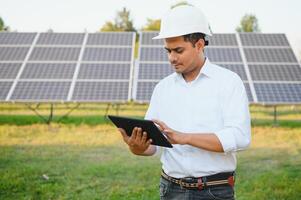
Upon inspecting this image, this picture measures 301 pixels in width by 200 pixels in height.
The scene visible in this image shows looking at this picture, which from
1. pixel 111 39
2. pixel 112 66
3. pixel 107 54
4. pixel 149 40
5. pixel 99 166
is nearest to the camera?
pixel 99 166

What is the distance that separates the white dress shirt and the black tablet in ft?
0.40

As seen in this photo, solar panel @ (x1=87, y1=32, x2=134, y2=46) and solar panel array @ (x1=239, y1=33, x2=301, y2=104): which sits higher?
solar panel array @ (x1=239, y1=33, x2=301, y2=104)

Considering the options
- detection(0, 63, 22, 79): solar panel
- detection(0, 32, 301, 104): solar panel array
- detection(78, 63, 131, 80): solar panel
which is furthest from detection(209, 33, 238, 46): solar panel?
detection(0, 63, 22, 79): solar panel

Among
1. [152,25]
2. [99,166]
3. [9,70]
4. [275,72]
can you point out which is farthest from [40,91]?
[152,25]

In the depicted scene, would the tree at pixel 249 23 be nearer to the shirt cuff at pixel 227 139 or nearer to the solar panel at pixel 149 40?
the solar panel at pixel 149 40

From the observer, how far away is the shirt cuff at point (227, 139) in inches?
89.8

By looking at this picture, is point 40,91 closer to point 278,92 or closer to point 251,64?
point 251,64

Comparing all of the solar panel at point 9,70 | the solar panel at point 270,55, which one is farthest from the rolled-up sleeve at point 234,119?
the solar panel at point 270,55

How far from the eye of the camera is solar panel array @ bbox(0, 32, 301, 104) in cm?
1186

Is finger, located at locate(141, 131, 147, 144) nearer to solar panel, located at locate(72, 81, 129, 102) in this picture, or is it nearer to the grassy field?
the grassy field

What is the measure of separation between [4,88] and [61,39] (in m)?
2.88

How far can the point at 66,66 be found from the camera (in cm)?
1308

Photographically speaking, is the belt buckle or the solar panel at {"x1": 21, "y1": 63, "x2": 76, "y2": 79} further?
the solar panel at {"x1": 21, "y1": 63, "x2": 76, "y2": 79}

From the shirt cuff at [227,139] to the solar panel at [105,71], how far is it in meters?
10.2
